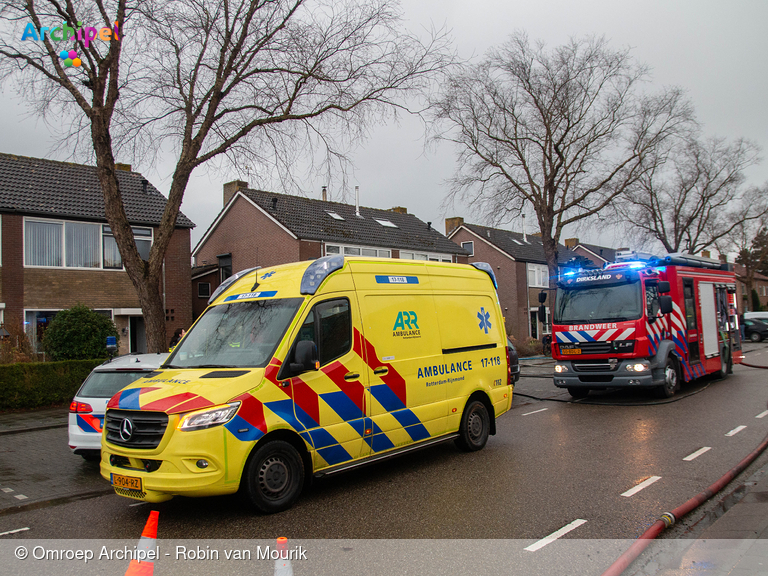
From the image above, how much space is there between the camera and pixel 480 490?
612 cm

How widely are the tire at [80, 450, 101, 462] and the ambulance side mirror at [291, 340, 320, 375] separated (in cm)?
388

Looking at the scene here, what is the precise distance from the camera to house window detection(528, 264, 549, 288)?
43.0m

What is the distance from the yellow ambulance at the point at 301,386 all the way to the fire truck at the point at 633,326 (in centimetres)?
446

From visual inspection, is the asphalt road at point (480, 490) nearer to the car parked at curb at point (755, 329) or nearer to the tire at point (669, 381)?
the tire at point (669, 381)

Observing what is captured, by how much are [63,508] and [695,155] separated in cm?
4327

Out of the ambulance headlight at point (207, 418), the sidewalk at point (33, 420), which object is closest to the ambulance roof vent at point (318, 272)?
the ambulance headlight at point (207, 418)

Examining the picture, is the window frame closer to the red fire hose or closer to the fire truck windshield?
the fire truck windshield

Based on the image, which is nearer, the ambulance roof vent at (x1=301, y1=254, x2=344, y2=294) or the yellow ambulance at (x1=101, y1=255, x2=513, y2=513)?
the yellow ambulance at (x1=101, y1=255, x2=513, y2=513)

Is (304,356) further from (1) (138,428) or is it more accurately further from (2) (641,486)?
A: (2) (641,486)

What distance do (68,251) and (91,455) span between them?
13.5 meters

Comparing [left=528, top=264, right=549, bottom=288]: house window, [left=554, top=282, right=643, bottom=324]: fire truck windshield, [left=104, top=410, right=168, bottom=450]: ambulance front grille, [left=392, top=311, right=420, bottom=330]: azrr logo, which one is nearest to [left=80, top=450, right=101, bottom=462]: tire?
[left=104, top=410, right=168, bottom=450]: ambulance front grille

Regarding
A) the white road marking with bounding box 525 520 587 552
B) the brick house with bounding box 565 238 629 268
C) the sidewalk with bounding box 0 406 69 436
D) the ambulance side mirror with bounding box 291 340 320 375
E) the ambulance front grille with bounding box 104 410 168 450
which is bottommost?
the white road marking with bounding box 525 520 587 552

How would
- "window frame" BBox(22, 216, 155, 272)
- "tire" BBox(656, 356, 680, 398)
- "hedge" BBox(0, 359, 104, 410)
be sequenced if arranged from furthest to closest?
"window frame" BBox(22, 216, 155, 272) → "hedge" BBox(0, 359, 104, 410) → "tire" BBox(656, 356, 680, 398)

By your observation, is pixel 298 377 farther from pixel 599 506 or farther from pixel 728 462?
pixel 728 462
